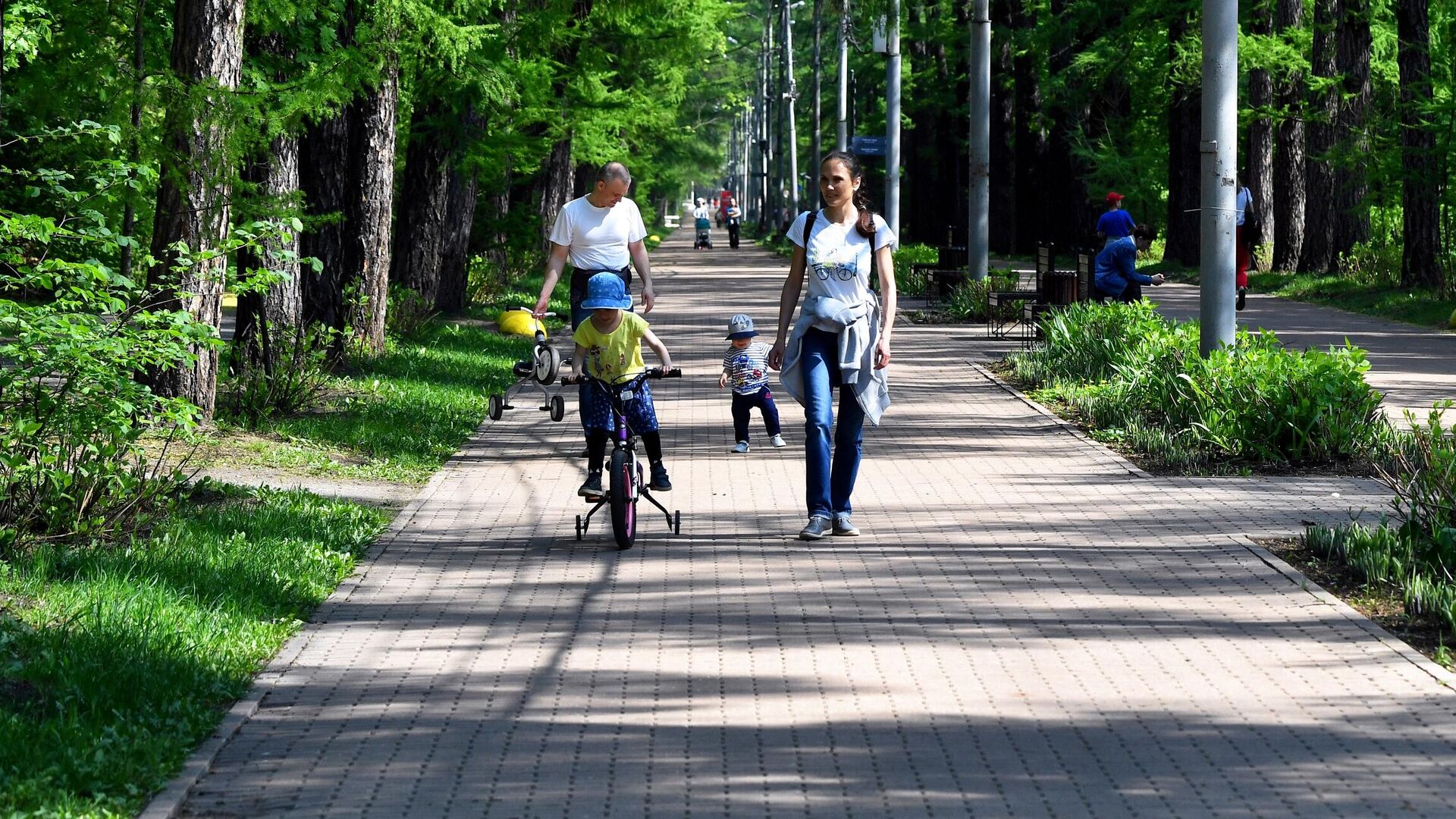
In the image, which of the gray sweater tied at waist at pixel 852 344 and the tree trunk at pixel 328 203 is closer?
the gray sweater tied at waist at pixel 852 344

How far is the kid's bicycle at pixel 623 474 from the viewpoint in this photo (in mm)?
8977

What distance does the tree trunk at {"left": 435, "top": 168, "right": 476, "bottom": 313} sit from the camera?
1021 inches

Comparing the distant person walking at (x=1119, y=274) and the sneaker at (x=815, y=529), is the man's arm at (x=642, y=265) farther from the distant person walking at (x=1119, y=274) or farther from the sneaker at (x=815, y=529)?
the distant person walking at (x=1119, y=274)

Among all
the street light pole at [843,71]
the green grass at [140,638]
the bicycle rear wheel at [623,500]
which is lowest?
the green grass at [140,638]

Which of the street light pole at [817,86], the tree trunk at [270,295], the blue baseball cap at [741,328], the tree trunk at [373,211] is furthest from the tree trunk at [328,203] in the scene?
the street light pole at [817,86]

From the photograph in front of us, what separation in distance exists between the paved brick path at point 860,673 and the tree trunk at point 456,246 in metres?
15.5

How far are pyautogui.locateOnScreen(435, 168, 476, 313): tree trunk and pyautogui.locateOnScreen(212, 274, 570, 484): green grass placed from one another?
3958mm

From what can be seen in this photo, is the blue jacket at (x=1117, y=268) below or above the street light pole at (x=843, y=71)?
below

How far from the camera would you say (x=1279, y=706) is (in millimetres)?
5969

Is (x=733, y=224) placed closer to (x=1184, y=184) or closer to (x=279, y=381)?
(x=1184, y=184)

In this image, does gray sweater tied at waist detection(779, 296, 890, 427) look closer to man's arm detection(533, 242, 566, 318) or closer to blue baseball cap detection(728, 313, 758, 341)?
man's arm detection(533, 242, 566, 318)

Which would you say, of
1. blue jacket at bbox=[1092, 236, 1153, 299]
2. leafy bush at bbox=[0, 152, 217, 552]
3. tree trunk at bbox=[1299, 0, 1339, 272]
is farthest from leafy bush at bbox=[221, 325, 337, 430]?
tree trunk at bbox=[1299, 0, 1339, 272]

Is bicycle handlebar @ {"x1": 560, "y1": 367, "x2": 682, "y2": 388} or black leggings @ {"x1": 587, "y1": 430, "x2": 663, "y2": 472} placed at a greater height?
bicycle handlebar @ {"x1": 560, "y1": 367, "x2": 682, "y2": 388}

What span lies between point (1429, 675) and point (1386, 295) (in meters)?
23.4
